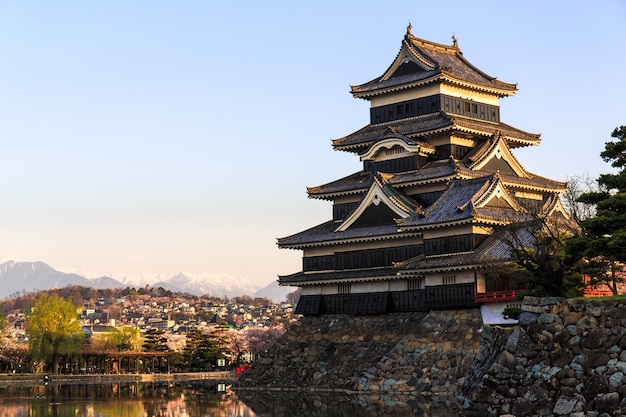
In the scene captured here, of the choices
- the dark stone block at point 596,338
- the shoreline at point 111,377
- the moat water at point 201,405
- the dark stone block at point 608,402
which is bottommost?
the moat water at point 201,405

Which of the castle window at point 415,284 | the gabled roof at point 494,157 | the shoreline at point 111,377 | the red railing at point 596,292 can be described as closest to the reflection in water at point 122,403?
the castle window at point 415,284

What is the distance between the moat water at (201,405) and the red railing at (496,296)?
6347 mm

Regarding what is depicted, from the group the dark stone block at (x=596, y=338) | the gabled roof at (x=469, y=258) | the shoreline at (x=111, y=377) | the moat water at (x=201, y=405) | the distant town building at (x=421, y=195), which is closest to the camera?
the dark stone block at (x=596, y=338)

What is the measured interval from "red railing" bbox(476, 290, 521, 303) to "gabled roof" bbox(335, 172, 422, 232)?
6196mm

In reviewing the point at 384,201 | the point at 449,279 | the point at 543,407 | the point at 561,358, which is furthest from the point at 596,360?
the point at 384,201

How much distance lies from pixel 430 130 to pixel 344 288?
9086 mm

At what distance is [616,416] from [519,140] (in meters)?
31.3

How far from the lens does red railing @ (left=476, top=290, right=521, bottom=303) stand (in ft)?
149

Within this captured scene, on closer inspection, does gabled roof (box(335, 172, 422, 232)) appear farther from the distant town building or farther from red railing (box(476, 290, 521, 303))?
red railing (box(476, 290, 521, 303))

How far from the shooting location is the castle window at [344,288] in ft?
179

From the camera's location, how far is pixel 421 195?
54.1 meters

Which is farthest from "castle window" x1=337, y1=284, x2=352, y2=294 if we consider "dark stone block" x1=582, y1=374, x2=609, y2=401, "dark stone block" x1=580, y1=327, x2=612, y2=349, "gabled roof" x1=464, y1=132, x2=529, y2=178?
"dark stone block" x1=582, y1=374, x2=609, y2=401

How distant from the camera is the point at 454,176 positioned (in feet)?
169

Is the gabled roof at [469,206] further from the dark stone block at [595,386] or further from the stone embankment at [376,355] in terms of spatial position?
the dark stone block at [595,386]
